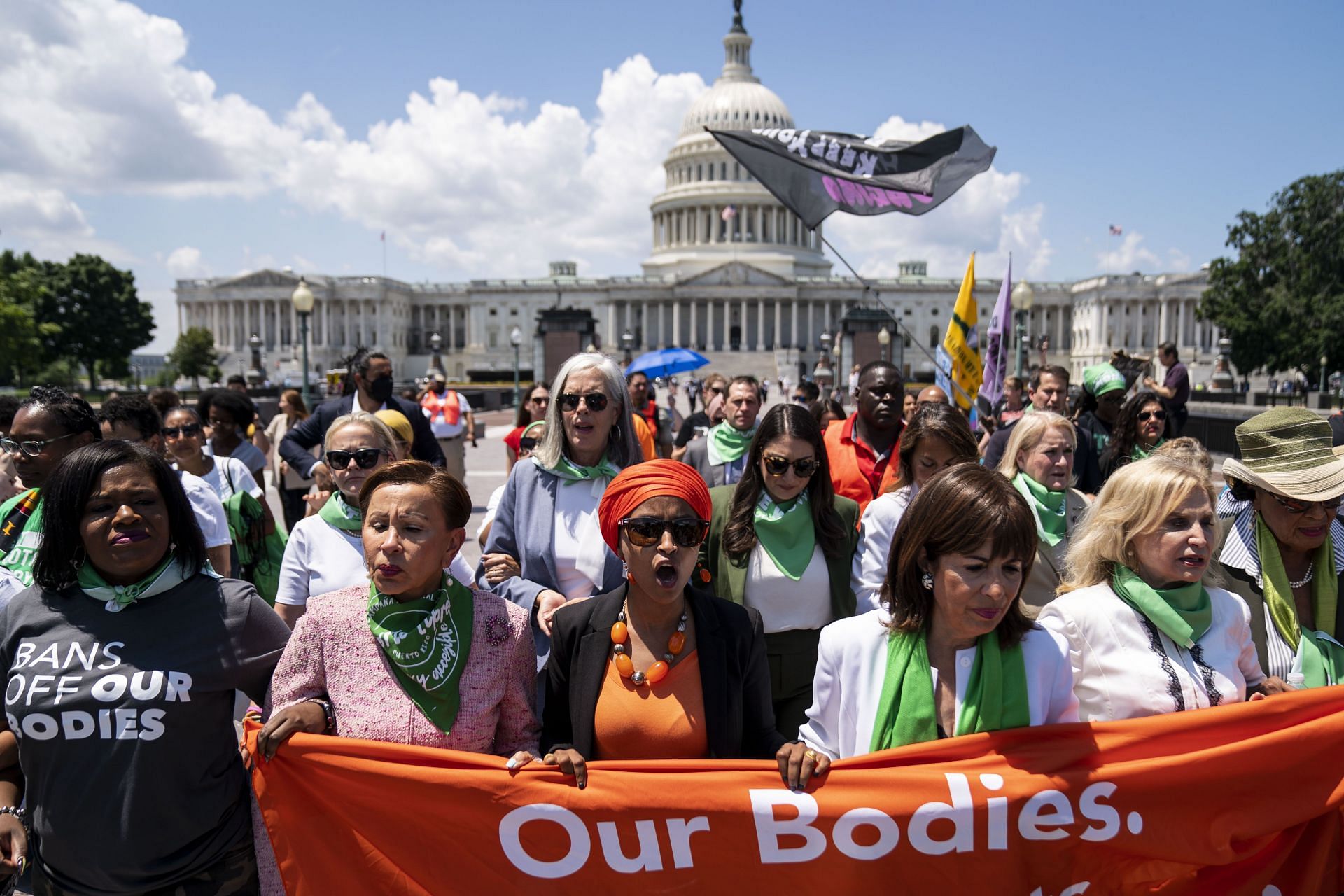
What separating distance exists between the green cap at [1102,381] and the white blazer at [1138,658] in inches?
177

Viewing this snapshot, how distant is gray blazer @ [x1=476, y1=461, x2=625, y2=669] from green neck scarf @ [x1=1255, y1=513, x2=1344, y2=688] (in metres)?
2.61

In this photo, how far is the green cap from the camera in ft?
24.7

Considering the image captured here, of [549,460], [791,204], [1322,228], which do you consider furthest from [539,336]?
[1322,228]

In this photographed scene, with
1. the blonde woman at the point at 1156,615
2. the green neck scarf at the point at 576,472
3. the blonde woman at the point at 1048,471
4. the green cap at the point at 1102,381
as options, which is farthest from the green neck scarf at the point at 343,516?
the green cap at the point at 1102,381

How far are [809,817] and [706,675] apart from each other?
610 mm

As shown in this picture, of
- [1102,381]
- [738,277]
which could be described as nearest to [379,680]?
[1102,381]

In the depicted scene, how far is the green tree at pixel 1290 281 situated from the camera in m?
46.3

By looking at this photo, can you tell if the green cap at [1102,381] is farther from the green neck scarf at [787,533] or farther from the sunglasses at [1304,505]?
the green neck scarf at [787,533]

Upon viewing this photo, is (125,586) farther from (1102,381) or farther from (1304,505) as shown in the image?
(1102,381)

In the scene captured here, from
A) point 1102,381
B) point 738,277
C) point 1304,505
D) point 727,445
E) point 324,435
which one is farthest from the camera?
point 738,277

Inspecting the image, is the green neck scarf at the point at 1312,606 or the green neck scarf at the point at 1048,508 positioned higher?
the green neck scarf at the point at 1048,508

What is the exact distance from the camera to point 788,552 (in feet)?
13.9

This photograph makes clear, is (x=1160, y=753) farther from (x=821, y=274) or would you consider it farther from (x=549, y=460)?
(x=821, y=274)

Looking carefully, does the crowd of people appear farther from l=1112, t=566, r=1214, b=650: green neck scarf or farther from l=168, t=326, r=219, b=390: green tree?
l=168, t=326, r=219, b=390: green tree
